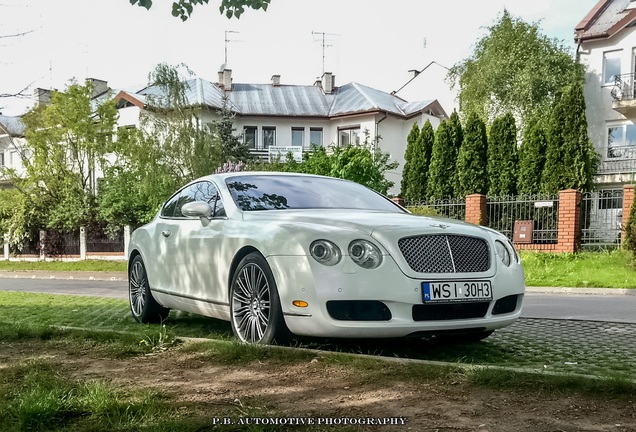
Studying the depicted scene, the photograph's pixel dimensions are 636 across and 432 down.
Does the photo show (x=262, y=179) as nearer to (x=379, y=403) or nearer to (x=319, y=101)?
(x=379, y=403)

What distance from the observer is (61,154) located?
1451 inches

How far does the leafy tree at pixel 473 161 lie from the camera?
26234 mm

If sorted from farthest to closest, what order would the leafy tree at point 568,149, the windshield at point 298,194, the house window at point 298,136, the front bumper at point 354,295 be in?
the house window at point 298,136 → the leafy tree at point 568,149 → the windshield at point 298,194 → the front bumper at point 354,295

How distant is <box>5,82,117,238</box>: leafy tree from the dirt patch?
33.3 m

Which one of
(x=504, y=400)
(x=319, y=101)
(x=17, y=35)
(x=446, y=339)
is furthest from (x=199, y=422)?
(x=319, y=101)

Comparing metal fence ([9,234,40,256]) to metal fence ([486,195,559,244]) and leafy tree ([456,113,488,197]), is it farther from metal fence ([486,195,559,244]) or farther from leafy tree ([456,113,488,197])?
metal fence ([486,195,559,244])

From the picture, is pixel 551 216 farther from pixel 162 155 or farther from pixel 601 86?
pixel 162 155

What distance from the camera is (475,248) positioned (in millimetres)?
4777

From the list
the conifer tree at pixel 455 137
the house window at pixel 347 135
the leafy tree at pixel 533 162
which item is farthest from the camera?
the house window at pixel 347 135

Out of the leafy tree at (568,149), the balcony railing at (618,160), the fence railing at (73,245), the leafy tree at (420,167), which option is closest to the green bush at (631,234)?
the leafy tree at (568,149)

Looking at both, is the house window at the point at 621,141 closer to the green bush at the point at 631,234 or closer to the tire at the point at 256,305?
the green bush at the point at 631,234

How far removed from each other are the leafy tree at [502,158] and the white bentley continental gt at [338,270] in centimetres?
2068

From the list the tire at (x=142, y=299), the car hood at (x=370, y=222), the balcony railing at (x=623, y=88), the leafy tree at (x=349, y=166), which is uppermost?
the balcony railing at (x=623, y=88)

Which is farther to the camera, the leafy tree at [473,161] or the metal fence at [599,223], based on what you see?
the leafy tree at [473,161]
